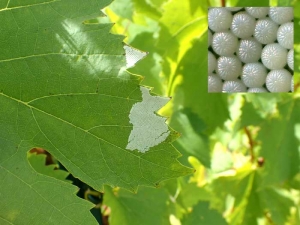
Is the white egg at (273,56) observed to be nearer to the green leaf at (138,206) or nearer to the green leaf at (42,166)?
the green leaf at (138,206)

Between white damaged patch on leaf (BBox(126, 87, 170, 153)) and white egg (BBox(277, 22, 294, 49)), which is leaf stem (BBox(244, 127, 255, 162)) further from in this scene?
white damaged patch on leaf (BBox(126, 87, 170, 153))

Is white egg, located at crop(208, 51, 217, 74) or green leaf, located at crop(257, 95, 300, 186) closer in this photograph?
white egg, located at crop(208, 51, 217, 74)

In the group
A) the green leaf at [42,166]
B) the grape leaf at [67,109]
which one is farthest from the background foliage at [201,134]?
the grape leaf at [67,109]

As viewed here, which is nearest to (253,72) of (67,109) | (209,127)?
(209,127)

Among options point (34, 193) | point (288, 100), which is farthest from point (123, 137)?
point (288, 100)

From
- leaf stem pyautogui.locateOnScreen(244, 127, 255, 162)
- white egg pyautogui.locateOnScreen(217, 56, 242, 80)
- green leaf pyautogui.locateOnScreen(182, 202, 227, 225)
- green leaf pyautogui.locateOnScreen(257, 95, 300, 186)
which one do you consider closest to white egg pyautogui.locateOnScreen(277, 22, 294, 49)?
white egg pyautogui.locateOnScreen(217, 56, 242, 80)

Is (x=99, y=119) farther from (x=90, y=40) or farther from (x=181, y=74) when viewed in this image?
(x=181, y=74)
